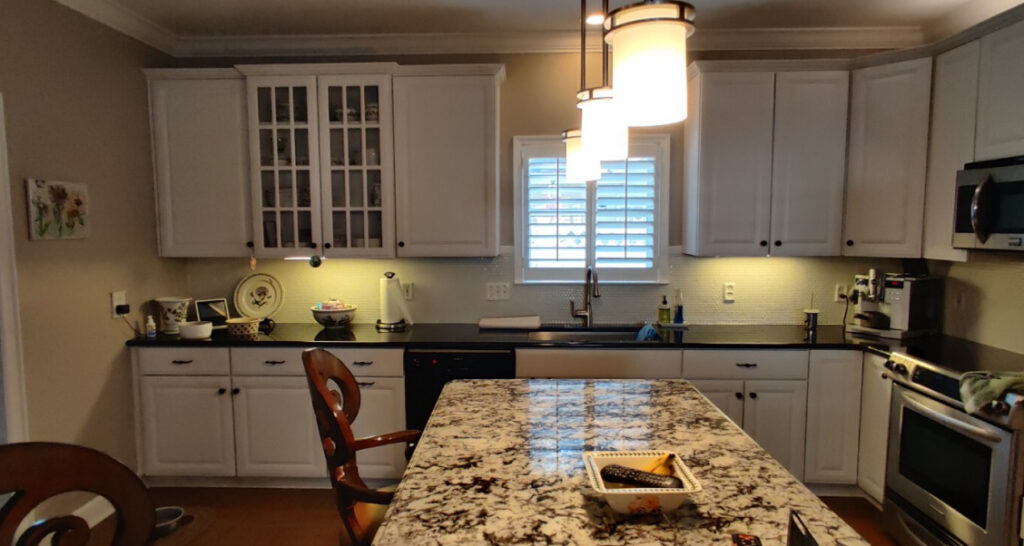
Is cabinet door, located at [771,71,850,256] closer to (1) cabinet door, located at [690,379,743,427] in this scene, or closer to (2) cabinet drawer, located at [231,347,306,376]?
(1) cabinet door, located at [690,379,743,427]

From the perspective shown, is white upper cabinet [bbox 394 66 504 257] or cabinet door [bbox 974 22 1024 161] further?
white upper cabinet [bbox 394 66 504 257]

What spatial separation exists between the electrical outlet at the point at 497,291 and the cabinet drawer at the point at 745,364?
3.82ft

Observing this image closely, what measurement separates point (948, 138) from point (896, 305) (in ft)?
2.87

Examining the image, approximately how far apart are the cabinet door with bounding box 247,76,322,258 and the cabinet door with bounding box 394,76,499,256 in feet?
1.65

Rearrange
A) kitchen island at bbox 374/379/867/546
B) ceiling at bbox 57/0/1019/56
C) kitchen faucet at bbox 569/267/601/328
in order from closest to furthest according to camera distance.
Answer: kitchen island at bbox 374/379/867/546
ceiling at bbox 57/0/1019/56
kitchen faucet at bbox 569/267/601/328

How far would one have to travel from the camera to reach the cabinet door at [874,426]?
273 cm

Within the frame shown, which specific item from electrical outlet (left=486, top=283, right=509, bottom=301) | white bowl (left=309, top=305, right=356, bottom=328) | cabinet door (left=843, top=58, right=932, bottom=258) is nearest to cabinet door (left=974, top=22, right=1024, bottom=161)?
cabinet door (left=843, top=58, right=932, bottom=258)

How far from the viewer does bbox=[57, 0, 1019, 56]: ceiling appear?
114 inches

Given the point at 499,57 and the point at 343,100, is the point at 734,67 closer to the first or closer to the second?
the point at 499,57

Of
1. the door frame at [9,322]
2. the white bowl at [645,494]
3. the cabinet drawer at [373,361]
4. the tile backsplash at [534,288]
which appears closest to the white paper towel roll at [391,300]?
the tile backsplash at [534,288]

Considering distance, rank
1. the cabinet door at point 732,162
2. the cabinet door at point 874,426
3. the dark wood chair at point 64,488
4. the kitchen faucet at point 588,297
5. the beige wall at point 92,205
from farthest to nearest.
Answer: the kitchen faucet at point 588,297
the cabinet door at point 732,162
the cabinet door at point 874,426
the beige wall at point 92,205
the dark wood chair at point 64,488

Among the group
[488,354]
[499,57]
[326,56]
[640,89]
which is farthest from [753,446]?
[326,56]

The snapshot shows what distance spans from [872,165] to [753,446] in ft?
7.52

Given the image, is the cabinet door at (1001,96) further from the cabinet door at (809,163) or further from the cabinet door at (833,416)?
the cabinet door at (833,416)
